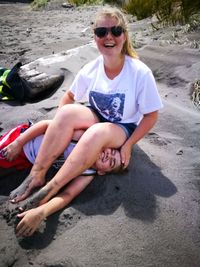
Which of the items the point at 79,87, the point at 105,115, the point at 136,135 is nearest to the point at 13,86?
the point at 79,87

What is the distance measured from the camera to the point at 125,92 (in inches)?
102

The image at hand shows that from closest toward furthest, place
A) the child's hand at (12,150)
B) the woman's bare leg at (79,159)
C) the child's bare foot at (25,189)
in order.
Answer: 1. the woman's bare leg at (79,159)
2. the child's bare foot at (25,189)
3. the child's hand at (12,150)

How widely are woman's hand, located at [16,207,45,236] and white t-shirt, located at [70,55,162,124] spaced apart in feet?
2.85

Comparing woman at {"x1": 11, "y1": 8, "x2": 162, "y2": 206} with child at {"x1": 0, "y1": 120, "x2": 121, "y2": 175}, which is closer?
woman at {"x1": 11, "y1": 8, "x2": 162, "y2": 206}

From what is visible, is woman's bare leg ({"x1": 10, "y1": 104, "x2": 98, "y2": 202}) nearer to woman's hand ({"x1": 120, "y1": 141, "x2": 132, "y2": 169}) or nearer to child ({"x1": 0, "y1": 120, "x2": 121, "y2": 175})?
child ({"x1": 0, "y1": 120, "x2": 121, "y2": 175})

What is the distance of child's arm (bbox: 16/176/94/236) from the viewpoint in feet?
7.22

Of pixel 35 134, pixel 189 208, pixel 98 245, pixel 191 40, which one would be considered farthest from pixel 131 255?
pixel 191 40

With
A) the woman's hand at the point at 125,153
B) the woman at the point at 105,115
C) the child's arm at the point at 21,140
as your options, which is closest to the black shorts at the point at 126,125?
the woman at the point at 105,115

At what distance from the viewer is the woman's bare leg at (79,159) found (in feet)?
7.68

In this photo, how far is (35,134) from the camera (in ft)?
9.05

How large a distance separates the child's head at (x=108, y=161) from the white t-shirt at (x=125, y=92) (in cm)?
27

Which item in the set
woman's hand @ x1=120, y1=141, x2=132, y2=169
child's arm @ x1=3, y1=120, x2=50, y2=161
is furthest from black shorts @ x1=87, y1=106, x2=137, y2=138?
child's arm @ x1=3, y1=120, x2=50, y2=161

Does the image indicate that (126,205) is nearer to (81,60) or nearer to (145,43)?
(81,60)

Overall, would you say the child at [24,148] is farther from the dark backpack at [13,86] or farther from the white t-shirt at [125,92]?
the dark backpack at [13,86]
